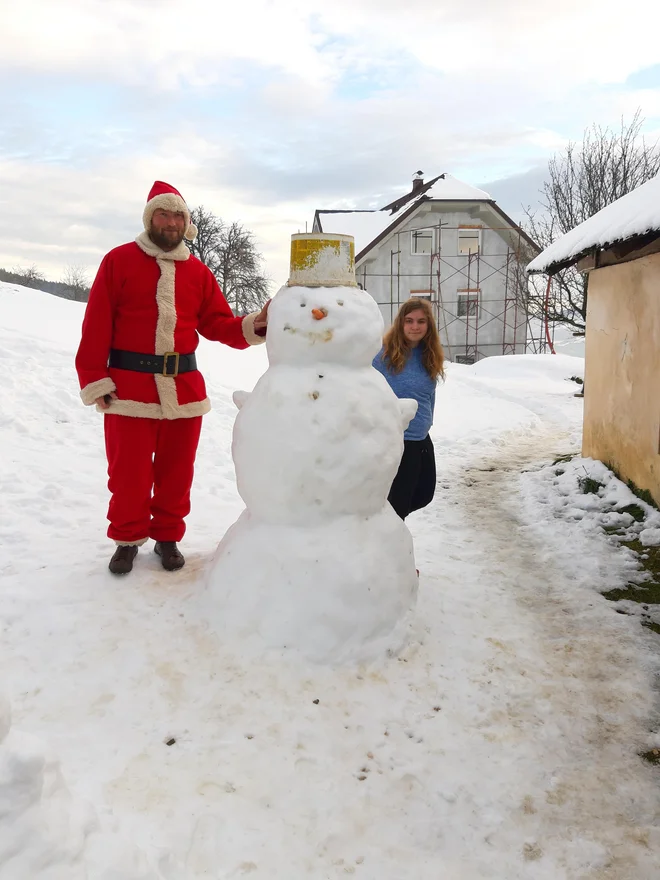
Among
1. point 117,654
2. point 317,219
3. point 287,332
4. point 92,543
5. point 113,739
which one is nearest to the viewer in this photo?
point 113,739

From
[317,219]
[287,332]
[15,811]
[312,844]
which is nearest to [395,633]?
[312,844]

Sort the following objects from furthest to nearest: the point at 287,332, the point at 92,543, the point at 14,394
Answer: the point at 14,394
the point at 92,543
the point at 287,332

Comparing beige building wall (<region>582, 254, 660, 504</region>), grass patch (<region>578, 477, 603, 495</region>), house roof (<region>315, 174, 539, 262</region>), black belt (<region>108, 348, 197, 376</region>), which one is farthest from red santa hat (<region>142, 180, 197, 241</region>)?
house roof (<region>315, 174, 539, 262</region>)

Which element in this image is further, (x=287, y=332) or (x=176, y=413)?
(x=176, y=413)

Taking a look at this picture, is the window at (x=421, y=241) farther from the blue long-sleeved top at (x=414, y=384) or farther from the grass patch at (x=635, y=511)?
the blue long-sleeved top at (x=414, y=384)

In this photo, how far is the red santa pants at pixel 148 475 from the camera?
3385mm

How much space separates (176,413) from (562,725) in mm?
2419

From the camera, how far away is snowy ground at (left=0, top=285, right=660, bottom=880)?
Result: 2.02 metres

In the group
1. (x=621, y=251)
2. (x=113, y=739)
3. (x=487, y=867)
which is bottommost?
(x=487, y=867)

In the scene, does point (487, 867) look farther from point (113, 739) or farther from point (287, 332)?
point (287, 332)

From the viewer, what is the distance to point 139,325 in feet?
11.1

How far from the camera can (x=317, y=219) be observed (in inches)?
901

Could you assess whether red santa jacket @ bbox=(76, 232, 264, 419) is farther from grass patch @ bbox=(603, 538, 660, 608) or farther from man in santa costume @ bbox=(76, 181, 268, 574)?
grass patch @ bbox=(603, 538, 660, 608)

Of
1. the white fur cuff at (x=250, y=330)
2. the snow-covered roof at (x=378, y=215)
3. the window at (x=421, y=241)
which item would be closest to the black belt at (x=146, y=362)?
the white fur cuff at (x=250, y=330)
